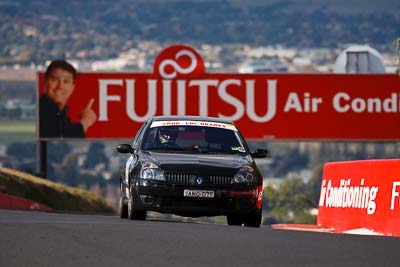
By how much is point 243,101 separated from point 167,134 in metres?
29.2

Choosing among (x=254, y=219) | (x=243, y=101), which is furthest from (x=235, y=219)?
(x=243, y=101)

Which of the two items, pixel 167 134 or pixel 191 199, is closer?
pixel 191 199

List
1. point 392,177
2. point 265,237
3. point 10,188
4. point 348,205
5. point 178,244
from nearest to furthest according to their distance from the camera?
point 178,244 → point 265,237 → point 392,177 → point 348,205 → point 10,188

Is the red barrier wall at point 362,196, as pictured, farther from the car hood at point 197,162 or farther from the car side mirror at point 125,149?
the car side mirror at point 125,149

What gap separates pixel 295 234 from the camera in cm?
1670

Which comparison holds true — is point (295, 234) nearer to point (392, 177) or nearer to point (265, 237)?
point (265, 237)

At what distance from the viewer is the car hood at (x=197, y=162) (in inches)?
753

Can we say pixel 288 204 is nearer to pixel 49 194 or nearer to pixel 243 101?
pixel 243 101

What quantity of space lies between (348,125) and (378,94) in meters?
1.43

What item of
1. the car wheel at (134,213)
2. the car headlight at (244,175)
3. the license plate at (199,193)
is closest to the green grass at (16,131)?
the car wheel at (134,213)

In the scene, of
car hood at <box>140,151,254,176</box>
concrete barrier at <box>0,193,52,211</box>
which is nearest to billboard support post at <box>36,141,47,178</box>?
concrete barrier at <box>0,193,52,211</box>

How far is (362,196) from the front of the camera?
875 inches

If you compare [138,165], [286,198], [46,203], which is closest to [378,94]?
[46,203]

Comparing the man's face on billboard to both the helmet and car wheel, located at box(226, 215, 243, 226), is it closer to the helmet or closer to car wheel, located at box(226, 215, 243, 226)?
the helmet
